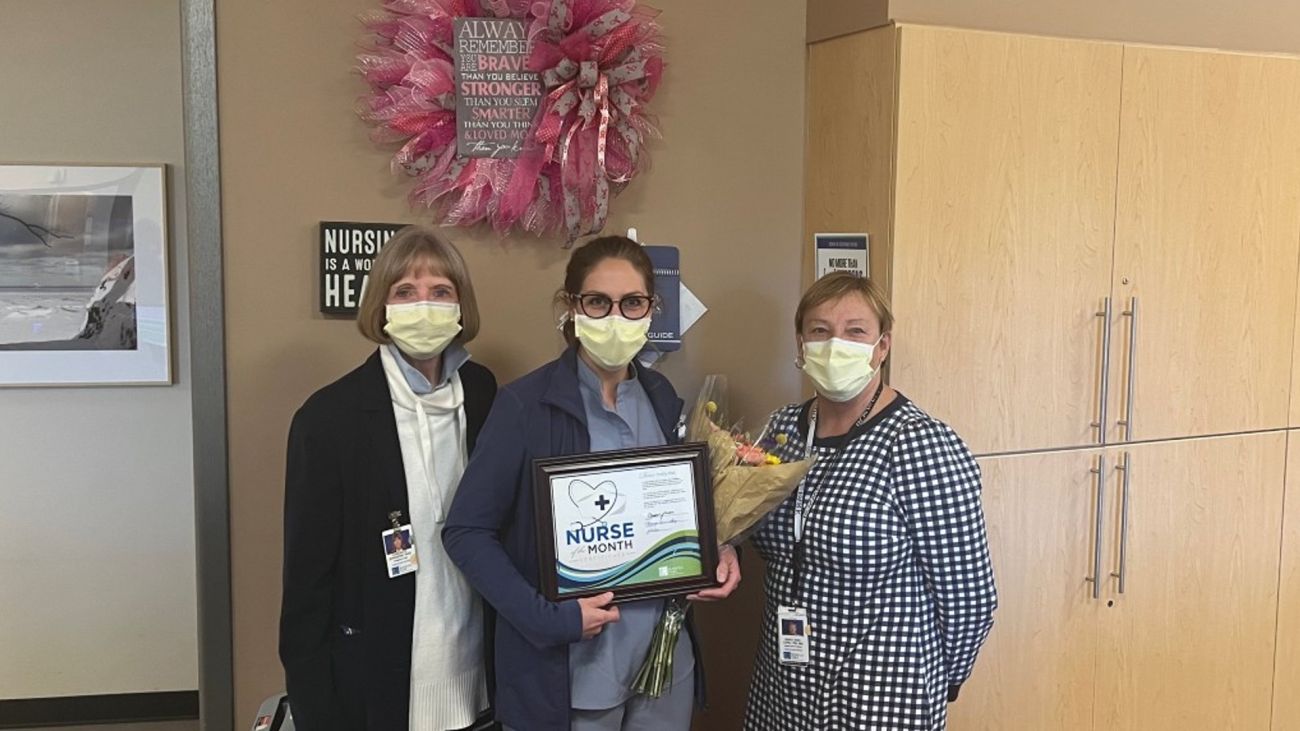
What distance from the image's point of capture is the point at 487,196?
2262mm

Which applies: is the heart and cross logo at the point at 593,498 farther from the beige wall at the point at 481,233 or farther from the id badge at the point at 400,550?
the beige wall at the point at 481,233

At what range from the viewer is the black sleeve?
179cm

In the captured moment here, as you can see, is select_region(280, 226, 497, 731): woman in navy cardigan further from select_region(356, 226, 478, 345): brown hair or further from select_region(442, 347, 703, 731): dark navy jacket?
select_region(442, 347, 703, 731): dark navy jacket

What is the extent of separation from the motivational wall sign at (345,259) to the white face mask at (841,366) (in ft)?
3.19

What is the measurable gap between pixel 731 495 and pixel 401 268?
0.74 m

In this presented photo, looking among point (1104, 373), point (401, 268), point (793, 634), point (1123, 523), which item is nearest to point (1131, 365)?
point (1104, 373)

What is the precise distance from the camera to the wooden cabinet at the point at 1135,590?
2512mm

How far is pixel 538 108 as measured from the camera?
2.27m

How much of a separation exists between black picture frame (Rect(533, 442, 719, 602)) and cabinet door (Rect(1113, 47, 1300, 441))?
1314 mm

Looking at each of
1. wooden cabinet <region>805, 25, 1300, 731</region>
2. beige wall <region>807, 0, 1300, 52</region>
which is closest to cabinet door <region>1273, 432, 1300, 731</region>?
wooden cabinet <region>805, 25, 1300, 731</region>

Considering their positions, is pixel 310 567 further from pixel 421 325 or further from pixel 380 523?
pixel 421 325

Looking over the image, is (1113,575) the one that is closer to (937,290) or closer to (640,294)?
(937,290)

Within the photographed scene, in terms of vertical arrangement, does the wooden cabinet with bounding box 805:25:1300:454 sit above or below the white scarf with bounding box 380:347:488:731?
above

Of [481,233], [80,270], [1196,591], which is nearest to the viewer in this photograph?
[481,233]
